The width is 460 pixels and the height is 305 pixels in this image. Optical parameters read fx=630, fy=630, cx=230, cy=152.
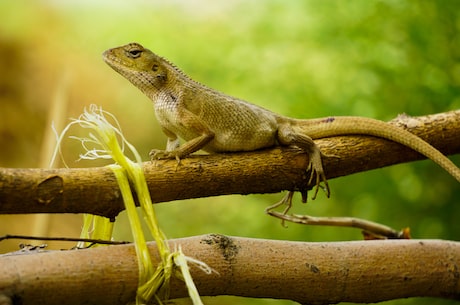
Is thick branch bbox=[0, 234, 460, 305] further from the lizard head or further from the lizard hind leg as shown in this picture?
the lizard head

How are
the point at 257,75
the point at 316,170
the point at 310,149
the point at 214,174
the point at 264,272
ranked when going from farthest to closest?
the point at 257,75 < the point at 310,149 < the point at 316,170 < the point at 214,174 < the point at 264,272

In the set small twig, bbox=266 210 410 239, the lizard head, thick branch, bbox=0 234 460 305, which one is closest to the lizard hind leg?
small twig, bbox=266 210 410 239

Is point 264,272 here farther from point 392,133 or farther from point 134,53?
point 134,53

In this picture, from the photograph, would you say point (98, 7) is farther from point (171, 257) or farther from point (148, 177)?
point (171, 257)

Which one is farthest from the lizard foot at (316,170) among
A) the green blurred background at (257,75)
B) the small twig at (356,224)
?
the green blurred background at (257,75)

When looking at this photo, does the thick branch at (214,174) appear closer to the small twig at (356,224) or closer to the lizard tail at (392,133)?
the lizard tail at (392,133)

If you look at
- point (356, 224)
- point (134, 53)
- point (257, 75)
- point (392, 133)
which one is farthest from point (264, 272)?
point (257, 75)
